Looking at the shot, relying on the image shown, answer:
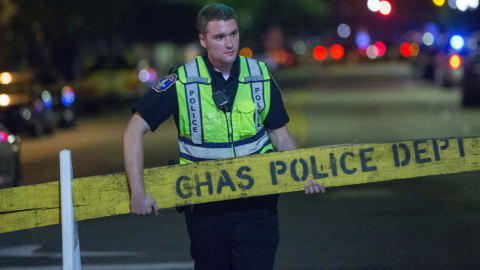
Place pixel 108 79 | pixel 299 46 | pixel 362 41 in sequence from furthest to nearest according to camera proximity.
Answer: pixel 299 46 < pixel 362 41 < pixel 108 79

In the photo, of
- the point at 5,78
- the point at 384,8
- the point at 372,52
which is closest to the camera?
the point at 5,78

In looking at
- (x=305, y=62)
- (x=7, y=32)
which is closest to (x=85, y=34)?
(x=7, y=32)

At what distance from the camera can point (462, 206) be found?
32.5 ft

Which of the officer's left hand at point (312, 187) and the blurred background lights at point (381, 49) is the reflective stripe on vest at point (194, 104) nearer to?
the officer's left hand at point (312, 187)

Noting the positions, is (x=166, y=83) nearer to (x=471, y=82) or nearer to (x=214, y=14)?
(x=214, y=14)

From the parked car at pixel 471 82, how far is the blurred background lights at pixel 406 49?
63702 mm

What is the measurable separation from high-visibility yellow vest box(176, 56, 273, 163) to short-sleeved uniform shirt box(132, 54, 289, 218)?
0.03m

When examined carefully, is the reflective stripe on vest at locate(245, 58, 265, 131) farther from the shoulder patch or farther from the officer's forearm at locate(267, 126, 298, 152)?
the shoulder patch

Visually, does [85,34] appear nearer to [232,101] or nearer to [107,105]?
[107,105]

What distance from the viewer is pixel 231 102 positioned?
4.45m

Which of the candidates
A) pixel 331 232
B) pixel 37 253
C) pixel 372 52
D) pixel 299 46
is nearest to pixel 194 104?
pixel 37 253

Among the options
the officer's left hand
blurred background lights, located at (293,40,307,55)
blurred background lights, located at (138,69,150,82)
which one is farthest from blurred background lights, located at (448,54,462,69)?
blurred background lights, located at (293,40,307,55)

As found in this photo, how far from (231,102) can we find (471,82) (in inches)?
860

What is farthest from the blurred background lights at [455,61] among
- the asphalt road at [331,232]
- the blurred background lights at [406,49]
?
the blurred background lights at [406,49]
